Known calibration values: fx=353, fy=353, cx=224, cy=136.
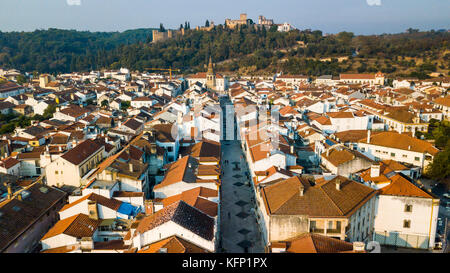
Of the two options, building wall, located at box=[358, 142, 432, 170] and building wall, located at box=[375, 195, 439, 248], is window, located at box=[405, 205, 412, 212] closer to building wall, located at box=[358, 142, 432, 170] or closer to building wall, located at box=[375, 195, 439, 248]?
building wall, located at box=[375, 195, 439, 248]

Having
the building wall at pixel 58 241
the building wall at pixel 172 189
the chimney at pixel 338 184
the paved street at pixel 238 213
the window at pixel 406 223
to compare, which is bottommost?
the paved street at pixel 238 213

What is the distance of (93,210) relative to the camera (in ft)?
62.8

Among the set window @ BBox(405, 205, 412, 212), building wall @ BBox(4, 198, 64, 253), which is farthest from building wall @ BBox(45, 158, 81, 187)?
window @ BBox(405, 205, 412, 212)

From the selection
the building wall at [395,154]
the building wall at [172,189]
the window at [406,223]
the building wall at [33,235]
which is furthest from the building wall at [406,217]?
the building wall at [33,235]

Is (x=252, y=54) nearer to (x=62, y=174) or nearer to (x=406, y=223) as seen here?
(x=62, y=174)

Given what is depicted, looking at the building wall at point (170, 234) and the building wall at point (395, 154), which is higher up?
the building wall at point (170, 234)

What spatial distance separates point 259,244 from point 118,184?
953 centimetres

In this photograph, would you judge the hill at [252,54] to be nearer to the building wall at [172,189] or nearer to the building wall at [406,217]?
the building wall at [406,217]

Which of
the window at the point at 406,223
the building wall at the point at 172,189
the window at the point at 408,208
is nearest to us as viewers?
the window at the point at 408,208

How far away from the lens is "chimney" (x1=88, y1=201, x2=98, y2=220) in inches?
749

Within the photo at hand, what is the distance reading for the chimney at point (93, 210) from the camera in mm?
19031
